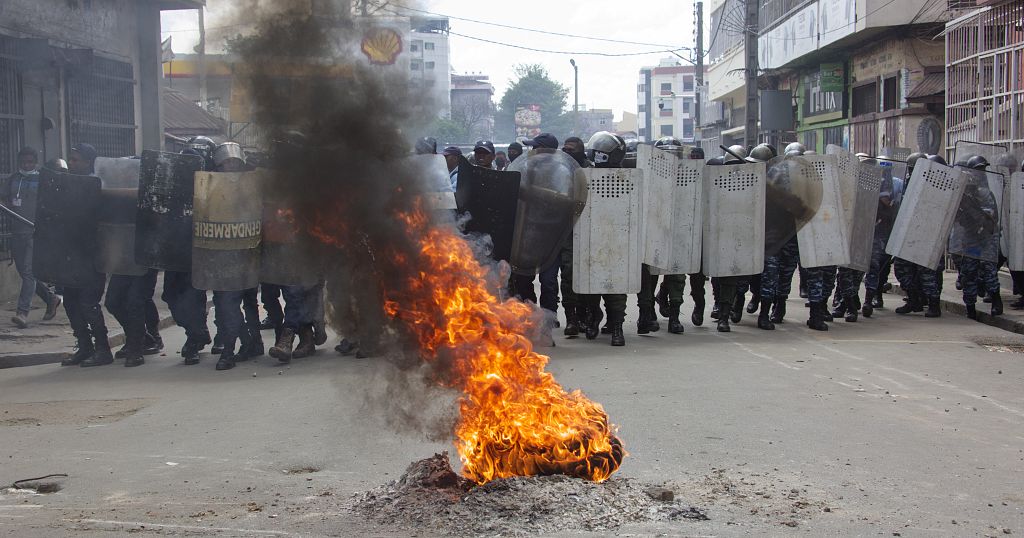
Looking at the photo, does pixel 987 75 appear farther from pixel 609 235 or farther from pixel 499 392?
pixel 499 392

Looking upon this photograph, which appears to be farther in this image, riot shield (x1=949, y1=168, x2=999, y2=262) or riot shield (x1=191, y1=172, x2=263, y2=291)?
riot shield (x1=949, y1=168, x2=999, y2=262)

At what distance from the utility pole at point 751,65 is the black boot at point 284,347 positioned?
16.5m

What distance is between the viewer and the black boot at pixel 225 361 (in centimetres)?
893

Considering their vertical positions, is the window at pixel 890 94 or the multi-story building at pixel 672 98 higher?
the multi-story building at pixel 672 98

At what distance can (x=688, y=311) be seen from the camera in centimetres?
1257

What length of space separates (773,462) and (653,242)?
5.02 m

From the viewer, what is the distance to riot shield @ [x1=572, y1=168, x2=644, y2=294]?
1003 cm

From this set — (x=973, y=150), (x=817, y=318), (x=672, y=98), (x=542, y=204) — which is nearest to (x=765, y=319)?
(x=817, y=318)

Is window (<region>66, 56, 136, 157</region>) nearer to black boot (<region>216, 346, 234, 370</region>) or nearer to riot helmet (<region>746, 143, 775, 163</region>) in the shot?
black boot (<region>216, 346, 234, 370</region>)

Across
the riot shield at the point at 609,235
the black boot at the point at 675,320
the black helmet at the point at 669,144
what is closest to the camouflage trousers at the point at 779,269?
the black boot at the point at 675,320

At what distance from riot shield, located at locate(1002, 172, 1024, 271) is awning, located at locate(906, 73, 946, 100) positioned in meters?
9.14

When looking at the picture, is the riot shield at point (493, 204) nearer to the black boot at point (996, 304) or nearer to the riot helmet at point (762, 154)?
the riot helmet at point (762, 154)

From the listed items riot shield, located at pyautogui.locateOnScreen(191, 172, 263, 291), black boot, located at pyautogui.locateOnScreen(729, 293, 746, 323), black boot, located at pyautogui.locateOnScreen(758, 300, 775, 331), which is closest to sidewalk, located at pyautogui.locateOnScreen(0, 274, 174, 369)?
riot shield, located at pyautogui.locateOnScreen(191, 172, 263, 291)

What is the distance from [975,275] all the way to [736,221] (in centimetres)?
314
